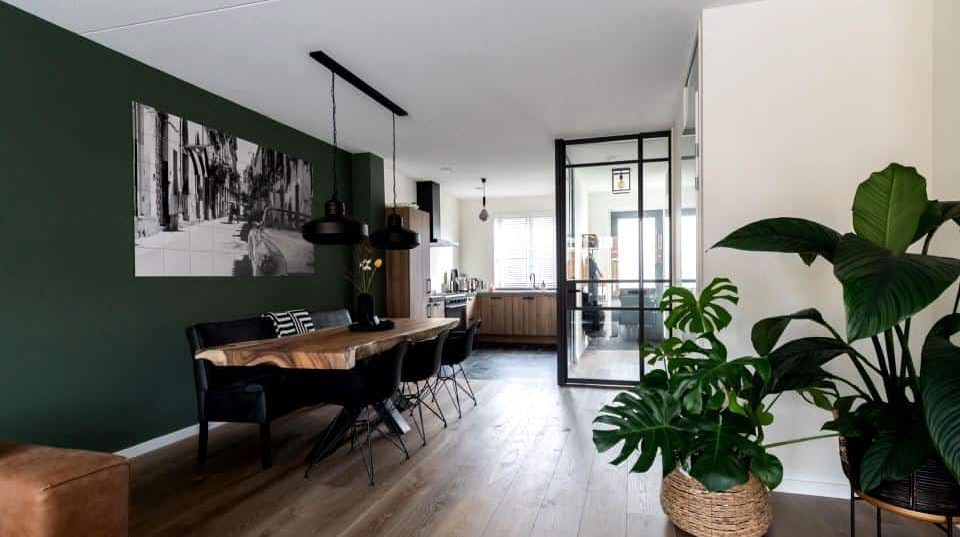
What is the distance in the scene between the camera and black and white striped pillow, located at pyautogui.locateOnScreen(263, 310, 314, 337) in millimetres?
4043

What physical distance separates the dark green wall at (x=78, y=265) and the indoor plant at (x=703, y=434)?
3052 millimetres

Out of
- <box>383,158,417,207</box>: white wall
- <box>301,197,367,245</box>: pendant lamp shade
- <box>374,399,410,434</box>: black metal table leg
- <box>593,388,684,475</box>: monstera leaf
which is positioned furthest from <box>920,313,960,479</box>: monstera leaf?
<box>383,158,417,207</box>: white wall

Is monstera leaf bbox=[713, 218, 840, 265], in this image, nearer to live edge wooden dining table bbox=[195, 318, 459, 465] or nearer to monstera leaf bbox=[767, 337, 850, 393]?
monstera leaf bbox=[767, 337, 850, 393]

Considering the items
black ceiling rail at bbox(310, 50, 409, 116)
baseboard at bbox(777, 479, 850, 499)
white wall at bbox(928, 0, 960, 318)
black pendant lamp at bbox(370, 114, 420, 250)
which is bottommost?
baseboard at bbox(777, 479, 850, 499)

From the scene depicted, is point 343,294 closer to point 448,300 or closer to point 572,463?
point 448,300

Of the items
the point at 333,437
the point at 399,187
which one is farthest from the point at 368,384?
the point at 399,187

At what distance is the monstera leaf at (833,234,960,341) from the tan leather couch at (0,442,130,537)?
2.33 m

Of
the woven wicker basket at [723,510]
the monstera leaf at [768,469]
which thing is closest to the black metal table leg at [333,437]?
the woven wicker basket at [723,510]

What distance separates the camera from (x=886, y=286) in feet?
3.98

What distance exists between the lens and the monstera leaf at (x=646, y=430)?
6.36ft

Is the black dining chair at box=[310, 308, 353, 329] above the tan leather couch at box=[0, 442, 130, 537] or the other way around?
above

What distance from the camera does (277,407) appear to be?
3.14 m

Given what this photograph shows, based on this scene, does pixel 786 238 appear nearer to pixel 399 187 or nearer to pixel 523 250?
pixel 399 187

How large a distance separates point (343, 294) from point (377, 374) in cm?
272
